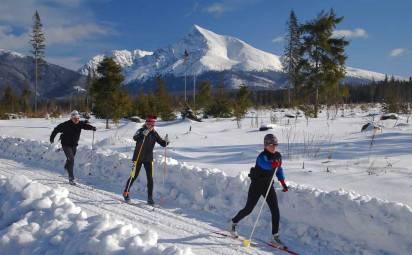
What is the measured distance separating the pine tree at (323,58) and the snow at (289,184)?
38.5 feet

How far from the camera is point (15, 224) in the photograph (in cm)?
609

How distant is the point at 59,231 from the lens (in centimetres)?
576

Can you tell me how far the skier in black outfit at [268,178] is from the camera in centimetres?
697

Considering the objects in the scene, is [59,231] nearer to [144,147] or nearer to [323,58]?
[144,147]

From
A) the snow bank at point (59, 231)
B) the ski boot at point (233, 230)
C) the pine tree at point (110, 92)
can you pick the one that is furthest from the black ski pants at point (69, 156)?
the pine tree at point (110, 92)

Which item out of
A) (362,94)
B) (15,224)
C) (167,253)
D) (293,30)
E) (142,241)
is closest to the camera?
(167,253)

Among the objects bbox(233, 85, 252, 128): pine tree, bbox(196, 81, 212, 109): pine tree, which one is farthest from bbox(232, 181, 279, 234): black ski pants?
bbox(196, 81, 212, 109): pine tree

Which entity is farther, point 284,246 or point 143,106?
point 143,106

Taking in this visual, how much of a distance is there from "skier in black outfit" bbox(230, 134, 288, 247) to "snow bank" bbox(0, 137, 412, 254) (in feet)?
1.87

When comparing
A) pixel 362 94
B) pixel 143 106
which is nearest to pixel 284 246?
pixel 143 106

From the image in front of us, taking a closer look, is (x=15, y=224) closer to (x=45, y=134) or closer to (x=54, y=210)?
(x=54, y=210)

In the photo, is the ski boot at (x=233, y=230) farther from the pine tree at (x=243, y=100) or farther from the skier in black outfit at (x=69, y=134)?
the pine tree at (x=243, y=100)

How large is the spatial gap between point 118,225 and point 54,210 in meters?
1.41

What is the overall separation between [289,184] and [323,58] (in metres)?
21.9
